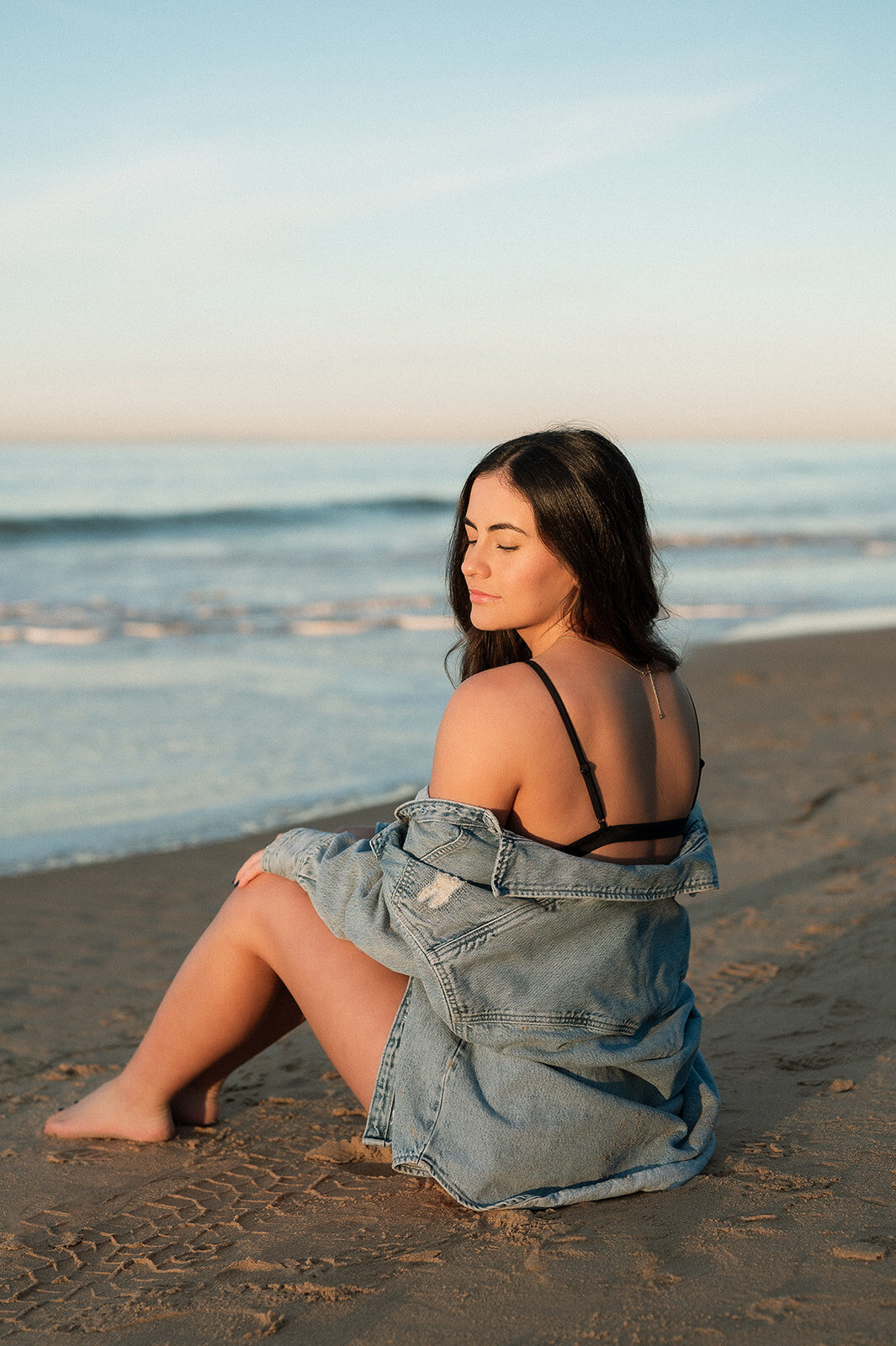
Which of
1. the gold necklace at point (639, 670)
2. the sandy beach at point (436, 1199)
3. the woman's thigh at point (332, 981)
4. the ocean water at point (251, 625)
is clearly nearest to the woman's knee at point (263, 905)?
the woman's thigh at point (332, 981)

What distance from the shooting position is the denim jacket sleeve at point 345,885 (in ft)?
7.48

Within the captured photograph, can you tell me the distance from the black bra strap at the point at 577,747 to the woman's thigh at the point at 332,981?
55cm

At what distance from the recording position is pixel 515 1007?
220cm

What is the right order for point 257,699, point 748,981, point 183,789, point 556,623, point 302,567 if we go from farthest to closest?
point 302,567 < point 257,699 < point 183,789 < point 748,981 < point 556,623

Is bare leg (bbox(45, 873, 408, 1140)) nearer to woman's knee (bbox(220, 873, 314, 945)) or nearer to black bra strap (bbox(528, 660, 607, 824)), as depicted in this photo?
woman's knee (bbox(220, 873, 314, 945))

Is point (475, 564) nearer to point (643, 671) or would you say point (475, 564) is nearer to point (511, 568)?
point (511, 568)

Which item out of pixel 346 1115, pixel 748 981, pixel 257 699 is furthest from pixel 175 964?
pixel 257 699

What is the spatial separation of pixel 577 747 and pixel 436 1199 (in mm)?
986

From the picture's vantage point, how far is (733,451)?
6719 cm

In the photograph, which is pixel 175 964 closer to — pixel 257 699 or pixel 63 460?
pixel 257 699

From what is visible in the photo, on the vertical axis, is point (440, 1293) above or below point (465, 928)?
below

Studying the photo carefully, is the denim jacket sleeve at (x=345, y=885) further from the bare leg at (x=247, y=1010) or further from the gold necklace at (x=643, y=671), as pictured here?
the gold necklace at (x=643, y=671)

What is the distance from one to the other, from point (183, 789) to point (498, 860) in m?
4.49

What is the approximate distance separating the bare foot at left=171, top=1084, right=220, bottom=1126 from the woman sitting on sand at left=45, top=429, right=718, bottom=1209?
0.46 meters
